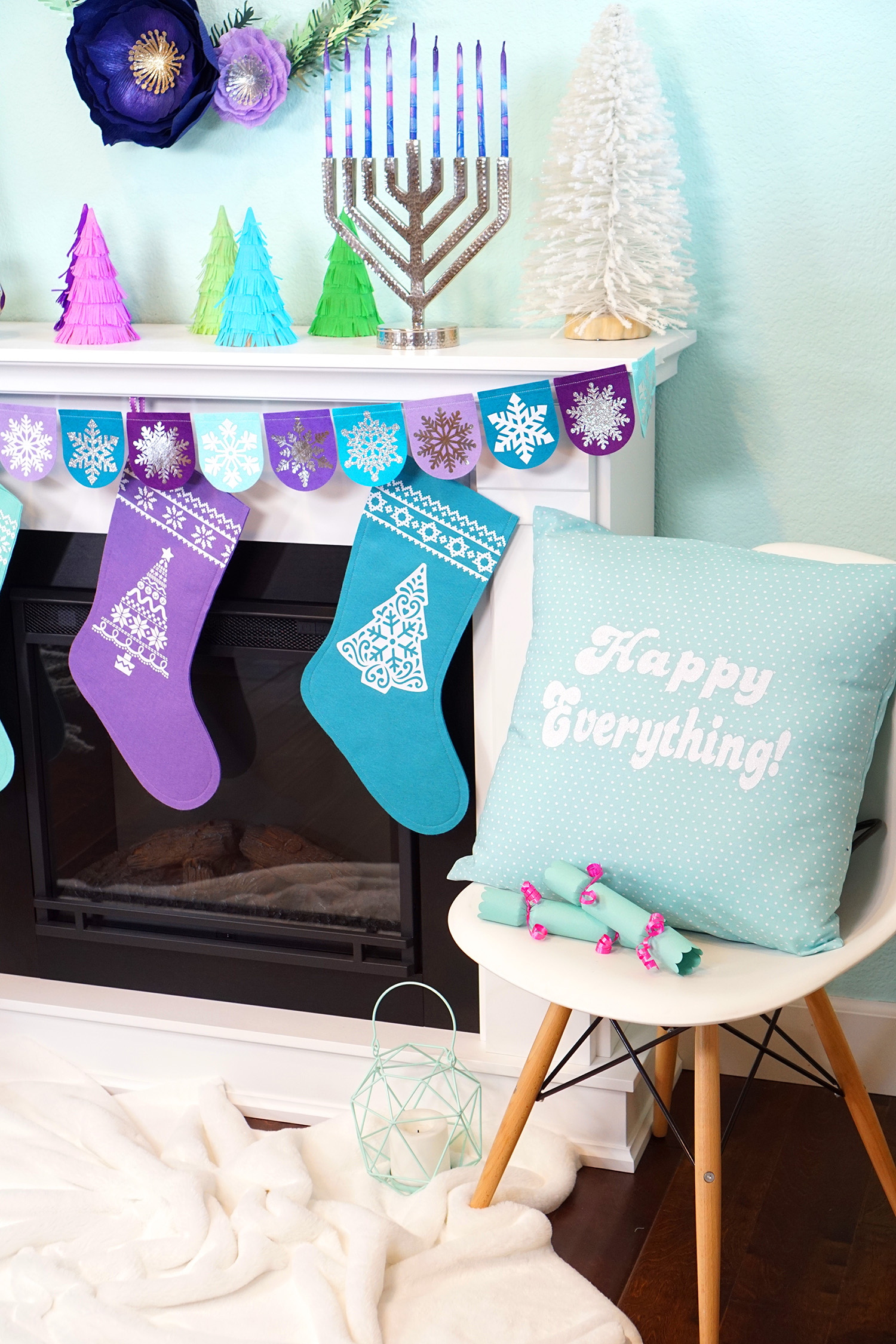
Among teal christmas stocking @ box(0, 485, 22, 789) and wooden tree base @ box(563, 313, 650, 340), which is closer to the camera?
wooden tree base @ box(563, 313, 650, 340)

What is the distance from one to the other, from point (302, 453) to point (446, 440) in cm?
19

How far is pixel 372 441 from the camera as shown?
1.59m

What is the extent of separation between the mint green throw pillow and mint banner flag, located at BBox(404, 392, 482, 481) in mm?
284

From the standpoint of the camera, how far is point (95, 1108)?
72.0 inches

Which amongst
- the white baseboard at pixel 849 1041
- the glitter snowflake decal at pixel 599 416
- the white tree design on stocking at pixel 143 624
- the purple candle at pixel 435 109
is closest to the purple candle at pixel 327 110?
the purple candle at pixel 435 109

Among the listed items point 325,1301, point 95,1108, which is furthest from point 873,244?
point 95,1108

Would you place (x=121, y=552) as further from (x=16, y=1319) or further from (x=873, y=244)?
(x=873, y=244)

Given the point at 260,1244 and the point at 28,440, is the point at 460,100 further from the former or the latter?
the point at 260,1244

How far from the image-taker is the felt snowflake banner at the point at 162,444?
5.44 feet

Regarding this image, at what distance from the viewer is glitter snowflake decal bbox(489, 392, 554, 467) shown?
1538 mm

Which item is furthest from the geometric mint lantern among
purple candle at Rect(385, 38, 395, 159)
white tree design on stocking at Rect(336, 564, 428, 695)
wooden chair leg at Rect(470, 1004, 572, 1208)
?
purple candle at Rect(385, 38, 395, 159)

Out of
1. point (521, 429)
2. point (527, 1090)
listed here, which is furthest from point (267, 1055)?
point (521, 429)

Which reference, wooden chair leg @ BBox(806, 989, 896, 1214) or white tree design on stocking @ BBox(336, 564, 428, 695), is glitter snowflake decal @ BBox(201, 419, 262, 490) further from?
wooden chair leg @ BBox(806, 989, 896, 1214)

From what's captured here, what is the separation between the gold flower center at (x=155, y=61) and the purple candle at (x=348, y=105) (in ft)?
0.75
